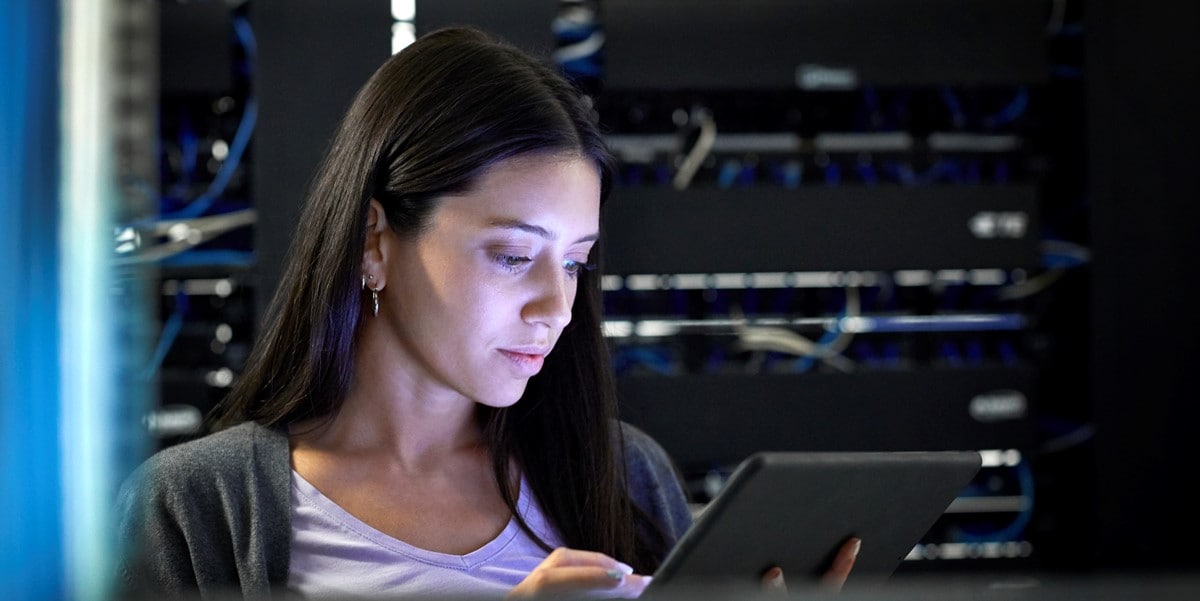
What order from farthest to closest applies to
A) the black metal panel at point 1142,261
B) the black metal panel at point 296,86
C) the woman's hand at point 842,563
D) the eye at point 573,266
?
the black metal panel at point 1142,261 → the black metal panel at point 296,86 → the eye at point 573,266 → the woman's hand at point 842,563

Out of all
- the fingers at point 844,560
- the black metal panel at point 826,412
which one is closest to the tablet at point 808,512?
the fingers at point 844,560

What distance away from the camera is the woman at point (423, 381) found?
1.13 m

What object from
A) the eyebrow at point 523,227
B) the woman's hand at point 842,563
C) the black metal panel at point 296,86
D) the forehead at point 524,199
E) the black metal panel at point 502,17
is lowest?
the woman's hand at point 842,563

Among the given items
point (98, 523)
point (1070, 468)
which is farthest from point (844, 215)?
point (98, 523)

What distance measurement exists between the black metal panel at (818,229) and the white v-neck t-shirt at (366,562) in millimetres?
1030

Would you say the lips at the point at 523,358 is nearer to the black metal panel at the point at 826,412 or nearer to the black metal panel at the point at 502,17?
the black metal panel at the point at 826,412

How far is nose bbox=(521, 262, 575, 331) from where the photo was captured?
116cm

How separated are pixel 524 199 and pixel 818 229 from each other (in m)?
1.14

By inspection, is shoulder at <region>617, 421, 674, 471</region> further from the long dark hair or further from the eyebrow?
the eyebrow

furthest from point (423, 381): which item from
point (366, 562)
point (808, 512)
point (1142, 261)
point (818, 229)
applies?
point (1142, 261)

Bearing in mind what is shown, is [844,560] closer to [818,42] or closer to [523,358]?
[523,358]

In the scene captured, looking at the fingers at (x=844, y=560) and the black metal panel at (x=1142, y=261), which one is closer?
the fingers at (x=844, y=560)

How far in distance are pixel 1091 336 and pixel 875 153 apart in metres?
0.55

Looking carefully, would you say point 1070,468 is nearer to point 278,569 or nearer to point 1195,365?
point 1195,365
